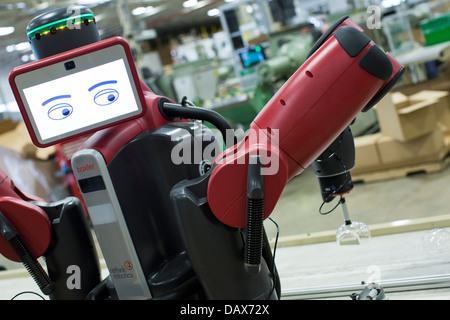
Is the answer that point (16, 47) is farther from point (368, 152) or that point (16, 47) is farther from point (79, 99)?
point (79, 99)

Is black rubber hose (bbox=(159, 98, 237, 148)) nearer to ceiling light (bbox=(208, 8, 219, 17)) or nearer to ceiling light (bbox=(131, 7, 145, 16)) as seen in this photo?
ceiling light (bbox=(131, 7, 145, 16))

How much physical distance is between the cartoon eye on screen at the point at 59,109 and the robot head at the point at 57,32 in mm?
163

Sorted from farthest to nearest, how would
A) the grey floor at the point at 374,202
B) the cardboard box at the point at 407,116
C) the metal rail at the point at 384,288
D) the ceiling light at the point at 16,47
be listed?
the ceiling light at the point at 16,47
the cardboard box at the point at 407,116
the grey floor at the point at 374,202
the metal rail at the point at 384,288

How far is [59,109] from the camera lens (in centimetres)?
109

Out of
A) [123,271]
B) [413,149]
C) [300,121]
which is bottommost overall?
[413,149]

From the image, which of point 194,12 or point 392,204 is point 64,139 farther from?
point 194,12

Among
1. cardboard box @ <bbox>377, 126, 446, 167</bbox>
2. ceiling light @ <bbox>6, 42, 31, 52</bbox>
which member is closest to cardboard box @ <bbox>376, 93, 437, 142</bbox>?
cardboard box @ <bbox>377, 126, 446, 167</bbox>

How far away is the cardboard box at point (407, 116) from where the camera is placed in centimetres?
382

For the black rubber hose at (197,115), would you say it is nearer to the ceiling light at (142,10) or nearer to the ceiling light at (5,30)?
the ceiling light at (5,30)

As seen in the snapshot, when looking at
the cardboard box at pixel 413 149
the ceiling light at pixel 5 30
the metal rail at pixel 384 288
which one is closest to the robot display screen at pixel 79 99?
the metal rail at pixel 384 288

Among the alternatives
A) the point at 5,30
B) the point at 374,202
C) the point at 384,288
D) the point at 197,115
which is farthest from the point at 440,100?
the point at 5,30

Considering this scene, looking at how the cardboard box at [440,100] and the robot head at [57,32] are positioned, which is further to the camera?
the cardboard box at [440,100]

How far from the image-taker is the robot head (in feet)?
3.91

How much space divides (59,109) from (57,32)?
0.70 ft
